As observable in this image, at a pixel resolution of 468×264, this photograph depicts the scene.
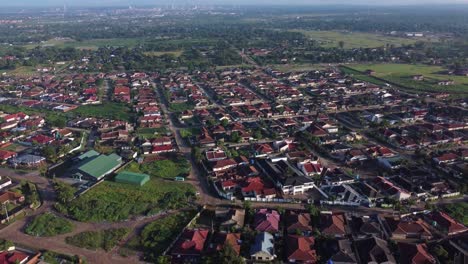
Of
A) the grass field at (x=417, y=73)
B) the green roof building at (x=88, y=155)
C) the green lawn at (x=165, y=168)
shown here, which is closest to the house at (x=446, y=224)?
the green lawn at (x=165, y=168)

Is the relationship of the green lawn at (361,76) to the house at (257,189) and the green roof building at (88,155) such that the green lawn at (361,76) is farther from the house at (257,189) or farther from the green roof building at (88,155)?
the green roof building at (88,155)

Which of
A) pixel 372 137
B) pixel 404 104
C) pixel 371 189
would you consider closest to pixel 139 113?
pixel 372 137

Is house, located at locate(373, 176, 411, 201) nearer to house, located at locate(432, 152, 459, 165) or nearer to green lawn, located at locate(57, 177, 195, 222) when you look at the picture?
house, located at locate(432, 152, 459, 165)

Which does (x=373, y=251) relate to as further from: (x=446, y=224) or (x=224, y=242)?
(x=224, y=242)

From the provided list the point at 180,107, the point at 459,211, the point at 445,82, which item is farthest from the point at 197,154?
the point at 445,82

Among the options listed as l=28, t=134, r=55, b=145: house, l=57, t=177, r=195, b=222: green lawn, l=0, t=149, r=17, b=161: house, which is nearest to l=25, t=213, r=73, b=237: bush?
l=57, t=177, r=195, b=222: green lawn

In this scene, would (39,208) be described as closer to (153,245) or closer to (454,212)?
(153,245)
